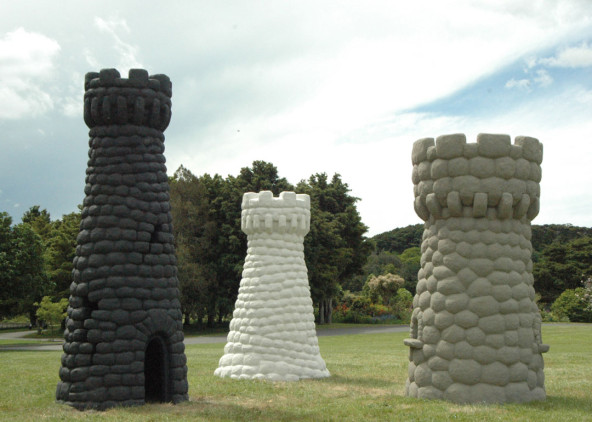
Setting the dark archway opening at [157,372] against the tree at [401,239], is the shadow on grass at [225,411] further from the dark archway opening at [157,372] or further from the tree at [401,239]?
the tree at [401,239]

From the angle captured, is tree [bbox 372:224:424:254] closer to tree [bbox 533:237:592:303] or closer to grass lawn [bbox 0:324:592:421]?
tree [bbox 533:237:592:303]

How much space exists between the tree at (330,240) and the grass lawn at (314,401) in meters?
23.7

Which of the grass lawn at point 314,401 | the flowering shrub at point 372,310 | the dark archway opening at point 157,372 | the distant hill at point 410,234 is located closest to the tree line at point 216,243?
the flowering shrub at point 372,310

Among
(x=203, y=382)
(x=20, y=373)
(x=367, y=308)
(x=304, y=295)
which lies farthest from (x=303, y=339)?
(x=367, y=308)

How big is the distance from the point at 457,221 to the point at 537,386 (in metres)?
3.32

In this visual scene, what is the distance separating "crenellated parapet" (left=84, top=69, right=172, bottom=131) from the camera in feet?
36.8

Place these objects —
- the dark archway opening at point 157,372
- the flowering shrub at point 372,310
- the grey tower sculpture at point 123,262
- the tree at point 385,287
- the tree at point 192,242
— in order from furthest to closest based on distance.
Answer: the tree at point 385,287 → the flowering shrub at point 372,310 → the tree at point 192,242 → the dark archway opening at point 157,372 → the grey tower sculpture at point 123,262

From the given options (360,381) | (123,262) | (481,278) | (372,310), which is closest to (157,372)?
(123,262)

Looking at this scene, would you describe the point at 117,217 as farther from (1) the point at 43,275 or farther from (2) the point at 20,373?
(1) the point at 43,275

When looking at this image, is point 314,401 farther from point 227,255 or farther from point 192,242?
point 192,242

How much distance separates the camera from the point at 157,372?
1185cm

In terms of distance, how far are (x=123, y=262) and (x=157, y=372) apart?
7.90ft

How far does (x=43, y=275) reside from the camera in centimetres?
3375

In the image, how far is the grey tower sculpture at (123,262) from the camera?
34.9 ft
